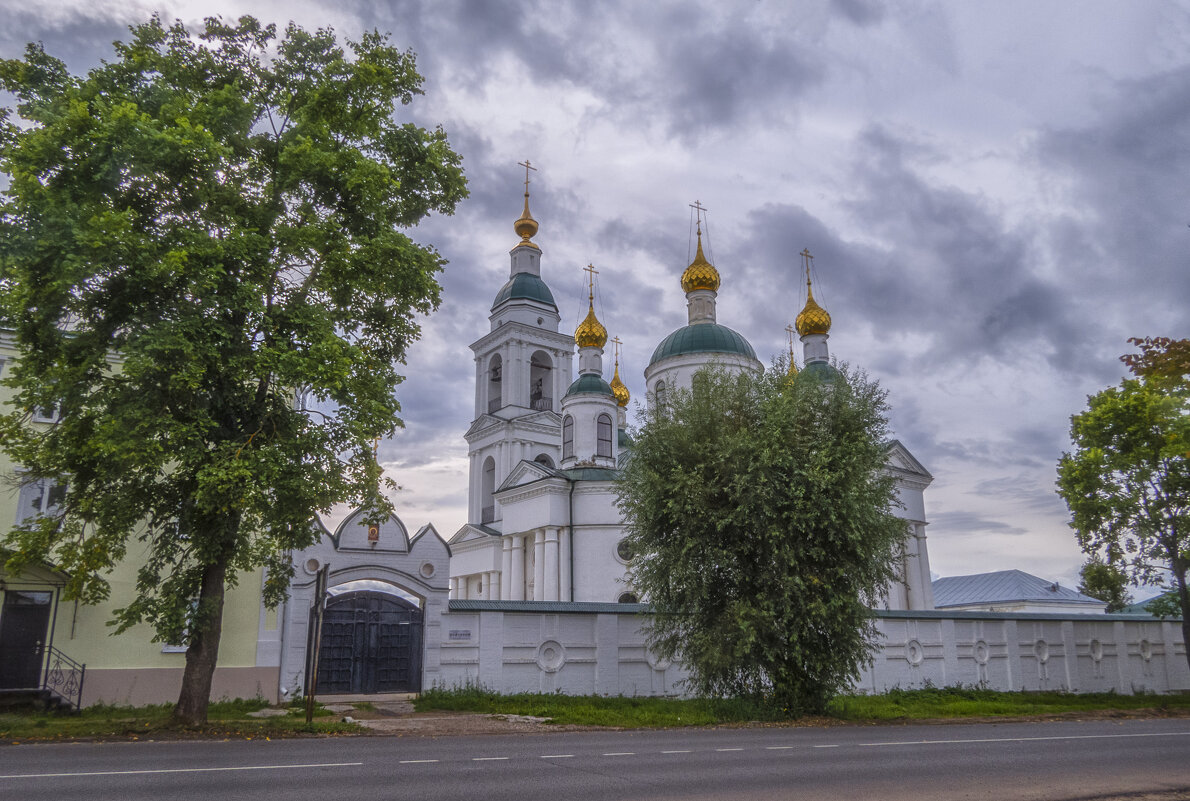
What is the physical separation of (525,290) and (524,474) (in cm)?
1260

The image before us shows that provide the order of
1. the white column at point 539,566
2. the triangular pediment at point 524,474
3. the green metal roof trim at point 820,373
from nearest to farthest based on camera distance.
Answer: the green metal roof trim at point 820,373 < the white column at point 539,566 < the triangular pediment at point 524,474

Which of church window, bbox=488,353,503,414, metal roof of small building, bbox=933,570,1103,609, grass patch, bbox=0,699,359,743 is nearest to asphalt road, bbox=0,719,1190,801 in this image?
grass patch, bbox=0,699,359,743

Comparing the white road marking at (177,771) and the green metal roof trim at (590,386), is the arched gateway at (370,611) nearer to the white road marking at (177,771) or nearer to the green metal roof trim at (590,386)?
the white road marking at (177,771)

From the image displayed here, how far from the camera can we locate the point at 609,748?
12.4 m

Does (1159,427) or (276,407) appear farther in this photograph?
(1159,427)

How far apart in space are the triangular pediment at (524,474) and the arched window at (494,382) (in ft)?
25.7

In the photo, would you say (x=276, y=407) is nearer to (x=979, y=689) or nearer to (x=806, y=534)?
(x=806, y=534)

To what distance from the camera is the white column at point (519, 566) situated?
37.9 m

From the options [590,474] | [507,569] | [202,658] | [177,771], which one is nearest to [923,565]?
[590,474]

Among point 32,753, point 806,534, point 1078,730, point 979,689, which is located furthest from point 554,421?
point 32,753

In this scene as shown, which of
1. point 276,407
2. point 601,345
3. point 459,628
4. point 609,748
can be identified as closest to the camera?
point 609,748

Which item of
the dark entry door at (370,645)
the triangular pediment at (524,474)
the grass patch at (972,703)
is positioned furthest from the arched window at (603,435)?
the dark entry door at (370,645)

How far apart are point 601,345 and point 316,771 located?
35150mm

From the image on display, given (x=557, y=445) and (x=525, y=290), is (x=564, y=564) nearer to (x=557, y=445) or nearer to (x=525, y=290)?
(x=557, y=445)
